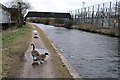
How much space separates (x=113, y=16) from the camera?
47.0m

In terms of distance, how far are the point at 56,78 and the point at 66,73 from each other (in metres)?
1.24

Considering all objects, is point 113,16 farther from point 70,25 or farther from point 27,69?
point 27,69

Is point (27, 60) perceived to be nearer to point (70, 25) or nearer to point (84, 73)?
point (84, 73)

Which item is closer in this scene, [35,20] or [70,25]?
[70,25]

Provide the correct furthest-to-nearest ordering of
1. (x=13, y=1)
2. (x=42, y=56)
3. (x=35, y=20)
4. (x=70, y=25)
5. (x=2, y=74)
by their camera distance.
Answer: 1. (x=35, y=20)
2. (x=70, y=25)
3. (x=13, y=1)
4. (x=42, y=56)
5. (x=2, y=74)

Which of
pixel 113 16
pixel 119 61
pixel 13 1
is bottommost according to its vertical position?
pixel 119 61

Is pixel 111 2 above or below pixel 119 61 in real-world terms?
above

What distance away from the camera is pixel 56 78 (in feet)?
30.9

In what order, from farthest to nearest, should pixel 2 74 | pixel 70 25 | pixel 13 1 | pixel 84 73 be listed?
pixel 70 25
pixel 13 1
pixel 84 73
pixel 2 74

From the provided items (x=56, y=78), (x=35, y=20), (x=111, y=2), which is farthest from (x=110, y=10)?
(x=35, y=20)

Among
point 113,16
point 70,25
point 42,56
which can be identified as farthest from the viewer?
point 70,25

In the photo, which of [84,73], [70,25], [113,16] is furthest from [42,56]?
[70,25]

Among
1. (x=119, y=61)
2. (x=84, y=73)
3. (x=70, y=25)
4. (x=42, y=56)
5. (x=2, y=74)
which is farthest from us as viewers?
(x=70, y=25)

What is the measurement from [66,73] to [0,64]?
8.73 feet
